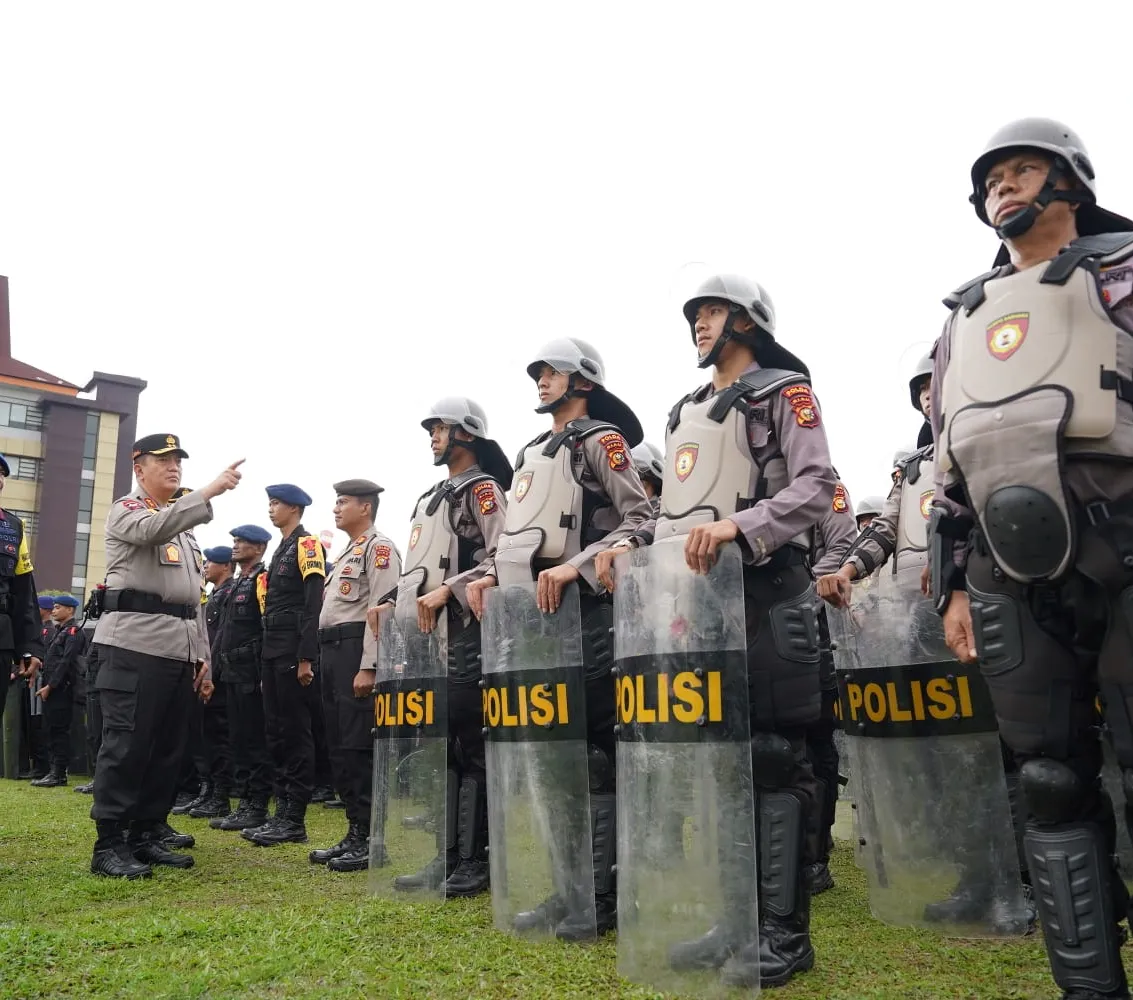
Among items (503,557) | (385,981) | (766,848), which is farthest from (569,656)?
(385,981)

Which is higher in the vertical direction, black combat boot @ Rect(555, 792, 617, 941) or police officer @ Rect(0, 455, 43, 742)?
police officer @ Rect(0, 455, 43, 742)

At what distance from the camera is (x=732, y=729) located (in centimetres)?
295

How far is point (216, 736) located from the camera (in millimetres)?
9164

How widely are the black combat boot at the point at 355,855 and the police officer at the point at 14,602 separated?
1.99 m

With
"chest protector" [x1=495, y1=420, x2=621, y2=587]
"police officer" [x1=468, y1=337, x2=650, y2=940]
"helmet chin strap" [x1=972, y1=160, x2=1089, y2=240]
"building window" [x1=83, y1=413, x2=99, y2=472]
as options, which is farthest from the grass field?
"building window" [x1=83, y1=413, x2=99, y2=472]

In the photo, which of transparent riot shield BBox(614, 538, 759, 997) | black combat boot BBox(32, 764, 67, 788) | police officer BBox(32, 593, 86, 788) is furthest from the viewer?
police officer BBox(32, 593, 86, 788)

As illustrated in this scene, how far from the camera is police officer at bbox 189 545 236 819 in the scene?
8469 mm

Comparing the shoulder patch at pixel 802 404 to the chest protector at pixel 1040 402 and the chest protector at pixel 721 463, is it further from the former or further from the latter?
the chest protector at pixel 1040 402

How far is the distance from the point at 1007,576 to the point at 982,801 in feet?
4.61

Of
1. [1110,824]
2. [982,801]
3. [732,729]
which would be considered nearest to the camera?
[1110,824]

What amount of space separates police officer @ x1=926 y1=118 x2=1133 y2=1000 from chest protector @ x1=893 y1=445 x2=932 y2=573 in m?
2.14

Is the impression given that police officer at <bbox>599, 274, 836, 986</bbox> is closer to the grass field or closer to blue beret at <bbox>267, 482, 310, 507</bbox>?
the grass field

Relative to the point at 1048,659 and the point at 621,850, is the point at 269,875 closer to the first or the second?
the point at 621,850

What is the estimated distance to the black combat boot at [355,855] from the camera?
5.20m
